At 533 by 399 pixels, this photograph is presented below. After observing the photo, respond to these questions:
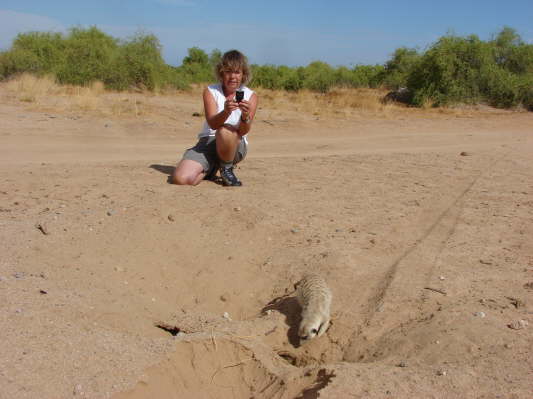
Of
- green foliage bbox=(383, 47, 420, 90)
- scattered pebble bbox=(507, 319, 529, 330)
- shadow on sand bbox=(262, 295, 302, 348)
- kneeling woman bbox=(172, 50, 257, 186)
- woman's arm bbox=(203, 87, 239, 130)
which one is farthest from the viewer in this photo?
green foliage bbox=(383, 47, 420, 90)

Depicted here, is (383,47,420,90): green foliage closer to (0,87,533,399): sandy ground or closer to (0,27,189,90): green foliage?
(0,27,189,90): green foliage

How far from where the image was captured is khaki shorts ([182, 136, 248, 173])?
489 cm

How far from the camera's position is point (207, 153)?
4941 millimetres

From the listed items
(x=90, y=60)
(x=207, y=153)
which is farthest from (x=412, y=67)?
(x=207, y=153)

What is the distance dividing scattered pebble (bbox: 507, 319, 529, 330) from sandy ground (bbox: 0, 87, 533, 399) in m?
0.01

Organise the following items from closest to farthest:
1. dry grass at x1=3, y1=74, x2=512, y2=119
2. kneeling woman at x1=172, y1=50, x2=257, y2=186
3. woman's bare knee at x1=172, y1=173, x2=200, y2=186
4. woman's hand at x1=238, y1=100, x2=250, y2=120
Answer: woman's hand at x1=238, y1=100, x2=250, y2=120 → kneeling woman at x1=172, y1=50, x2=257, y2=186 → woman's bare knee at x1=172, y1=173, x2=200, y2=186 → dry grass at x1=3, y1=74, x2=512, y2=119

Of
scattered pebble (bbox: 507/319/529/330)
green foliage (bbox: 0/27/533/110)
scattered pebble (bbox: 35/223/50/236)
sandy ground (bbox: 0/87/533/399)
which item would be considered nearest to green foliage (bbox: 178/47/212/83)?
green foliage (bbox: 0/27/533/110)

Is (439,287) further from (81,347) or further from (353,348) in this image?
(81,347)

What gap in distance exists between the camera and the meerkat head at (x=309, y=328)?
2631mm

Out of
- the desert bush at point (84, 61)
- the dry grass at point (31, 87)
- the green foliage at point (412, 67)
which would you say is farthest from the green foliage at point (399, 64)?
the dry grass at point (31, 87)

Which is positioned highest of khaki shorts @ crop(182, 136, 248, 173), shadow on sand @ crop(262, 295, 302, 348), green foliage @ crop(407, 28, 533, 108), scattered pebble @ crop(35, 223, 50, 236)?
green foliage @ crop(407, 28, 533, 108)

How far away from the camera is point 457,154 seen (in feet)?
23.1

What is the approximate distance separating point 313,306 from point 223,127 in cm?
234

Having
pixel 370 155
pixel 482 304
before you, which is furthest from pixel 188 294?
pixel 370 155
